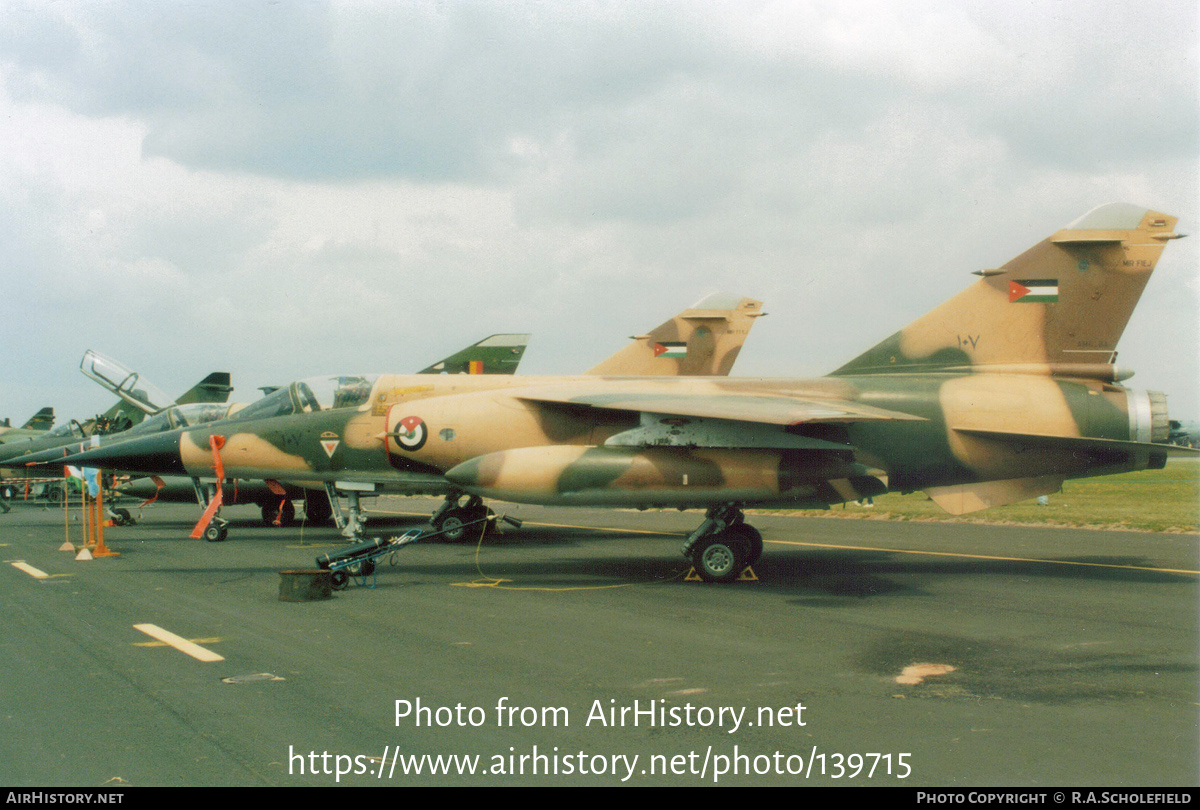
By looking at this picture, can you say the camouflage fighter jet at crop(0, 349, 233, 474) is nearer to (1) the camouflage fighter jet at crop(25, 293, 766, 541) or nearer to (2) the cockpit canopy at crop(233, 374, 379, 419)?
(1) the camouflage fighter jet at crop(25, 293, 766, 541)

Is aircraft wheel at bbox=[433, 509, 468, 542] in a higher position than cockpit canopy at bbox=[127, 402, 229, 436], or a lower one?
lower

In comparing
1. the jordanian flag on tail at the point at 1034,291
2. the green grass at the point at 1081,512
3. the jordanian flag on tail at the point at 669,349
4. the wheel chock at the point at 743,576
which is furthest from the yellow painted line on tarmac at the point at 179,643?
the green grass at the point at 1081,512

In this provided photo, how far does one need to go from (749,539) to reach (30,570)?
1029 cm

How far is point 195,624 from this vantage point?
8461 mm

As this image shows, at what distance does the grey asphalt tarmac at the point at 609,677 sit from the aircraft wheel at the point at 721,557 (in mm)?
337

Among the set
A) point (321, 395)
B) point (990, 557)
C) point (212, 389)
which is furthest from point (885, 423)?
point (212, 389)

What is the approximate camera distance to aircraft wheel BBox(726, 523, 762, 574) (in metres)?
11.8

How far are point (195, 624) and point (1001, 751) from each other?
23.2 feet

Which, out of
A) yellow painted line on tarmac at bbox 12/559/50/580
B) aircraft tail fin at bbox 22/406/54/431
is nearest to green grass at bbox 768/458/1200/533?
yellow painted line on tarmac at bbox 12/559/50/580

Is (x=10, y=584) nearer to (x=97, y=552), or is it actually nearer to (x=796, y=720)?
(x=97, y=552)

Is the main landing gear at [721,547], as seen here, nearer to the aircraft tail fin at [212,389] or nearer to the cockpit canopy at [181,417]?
the cockpit canopy at [181,417]

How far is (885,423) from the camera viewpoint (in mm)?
11805

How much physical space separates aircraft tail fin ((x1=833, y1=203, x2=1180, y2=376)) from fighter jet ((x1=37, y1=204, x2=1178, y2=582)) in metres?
0.02

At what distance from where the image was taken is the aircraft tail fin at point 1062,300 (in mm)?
11672
